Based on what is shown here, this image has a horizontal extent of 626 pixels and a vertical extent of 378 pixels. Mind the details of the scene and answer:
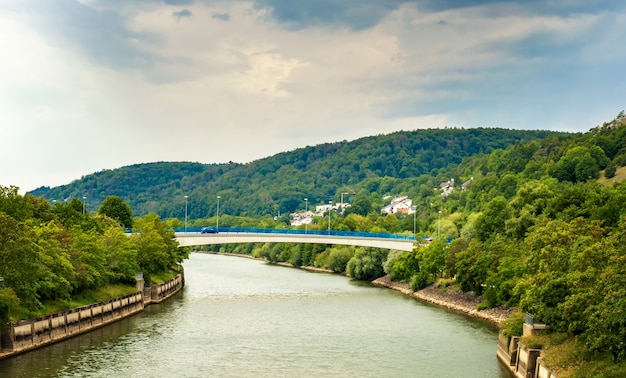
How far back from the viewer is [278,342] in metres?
68.4

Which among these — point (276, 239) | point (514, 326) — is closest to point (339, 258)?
point (276, 239)

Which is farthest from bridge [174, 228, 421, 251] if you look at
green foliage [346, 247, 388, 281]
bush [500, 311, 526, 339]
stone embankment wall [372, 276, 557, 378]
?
bush [500, 311, 526, 339]

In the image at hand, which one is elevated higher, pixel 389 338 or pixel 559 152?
pixel 559 152

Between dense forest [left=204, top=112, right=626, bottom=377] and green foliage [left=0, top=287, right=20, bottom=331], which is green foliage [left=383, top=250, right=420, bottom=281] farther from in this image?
green foliage [left=0, top=287, right=20, bottom=331]

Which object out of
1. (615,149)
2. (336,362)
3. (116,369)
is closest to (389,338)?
(336,362)

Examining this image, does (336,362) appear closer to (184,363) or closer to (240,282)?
(184,363)

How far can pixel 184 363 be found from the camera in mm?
58781

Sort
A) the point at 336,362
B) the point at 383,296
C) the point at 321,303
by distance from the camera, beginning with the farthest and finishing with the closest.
Answer: 1. the point at 383,296
2. the point at 321,303
3. the point at 336,362

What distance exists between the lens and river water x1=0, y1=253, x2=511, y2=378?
185 feet

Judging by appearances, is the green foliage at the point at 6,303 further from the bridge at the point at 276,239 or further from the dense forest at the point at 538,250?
the bridge at the point at 276,239

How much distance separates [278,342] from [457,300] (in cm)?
3401

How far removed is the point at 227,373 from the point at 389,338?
65.7 feet

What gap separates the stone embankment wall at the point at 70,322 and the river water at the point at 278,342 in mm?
998

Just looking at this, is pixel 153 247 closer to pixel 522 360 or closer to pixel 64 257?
pixel 64 257
